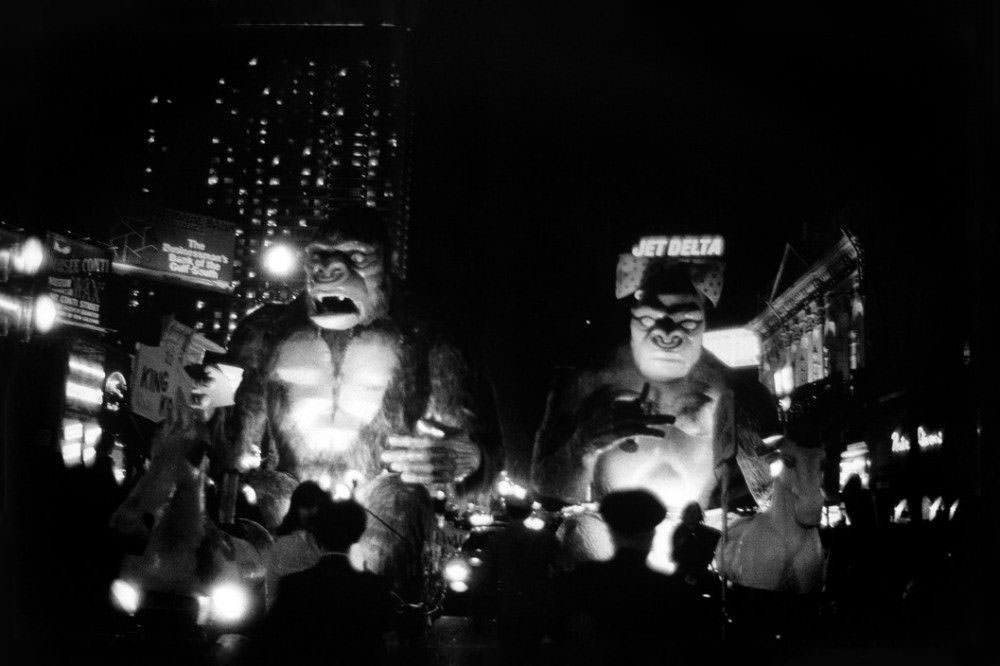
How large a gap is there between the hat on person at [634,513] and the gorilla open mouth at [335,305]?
3138mm

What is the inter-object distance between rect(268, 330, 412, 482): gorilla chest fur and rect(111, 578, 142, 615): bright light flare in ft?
4.67

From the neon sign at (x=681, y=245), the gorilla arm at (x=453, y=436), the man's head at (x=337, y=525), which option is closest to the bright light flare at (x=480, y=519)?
the gorilla arm at (x=453, y=436)

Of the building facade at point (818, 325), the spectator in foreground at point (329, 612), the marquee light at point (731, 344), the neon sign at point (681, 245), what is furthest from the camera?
the building facade at point (818, 325)

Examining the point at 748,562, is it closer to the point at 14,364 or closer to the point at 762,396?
the point at 762,396

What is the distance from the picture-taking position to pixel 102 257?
17.0 metres

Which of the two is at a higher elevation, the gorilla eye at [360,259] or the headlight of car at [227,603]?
the gorilla eye at [360,259]

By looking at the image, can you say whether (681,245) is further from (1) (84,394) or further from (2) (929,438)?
(1) (84,394)

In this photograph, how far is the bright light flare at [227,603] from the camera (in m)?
6.61

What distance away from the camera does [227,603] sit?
6.65m

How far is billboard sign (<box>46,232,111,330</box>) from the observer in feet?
53.4

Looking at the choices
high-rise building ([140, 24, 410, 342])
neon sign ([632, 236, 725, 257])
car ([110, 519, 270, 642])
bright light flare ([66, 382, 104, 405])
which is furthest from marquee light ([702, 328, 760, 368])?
bright light flare ([66, 382, 104, 405])

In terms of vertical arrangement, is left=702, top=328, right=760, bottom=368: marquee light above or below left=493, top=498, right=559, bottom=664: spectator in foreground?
above

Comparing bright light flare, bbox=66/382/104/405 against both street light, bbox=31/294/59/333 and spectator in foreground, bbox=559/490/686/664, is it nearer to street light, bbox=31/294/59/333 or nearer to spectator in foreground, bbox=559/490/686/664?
street light, bbox=31/294/59/333

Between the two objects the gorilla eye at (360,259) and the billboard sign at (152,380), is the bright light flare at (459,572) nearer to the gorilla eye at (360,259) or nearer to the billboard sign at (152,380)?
the gorilla eye at (360,259)
